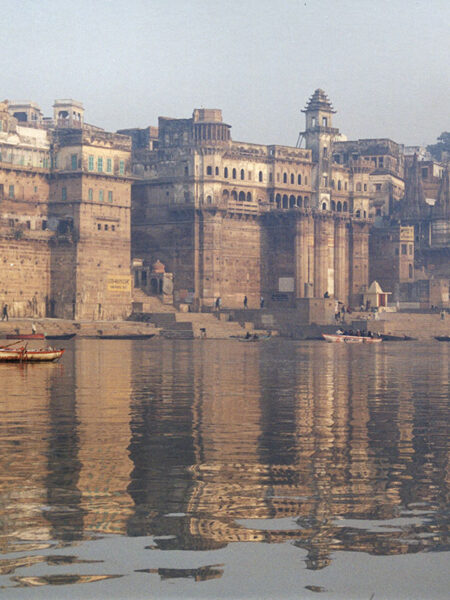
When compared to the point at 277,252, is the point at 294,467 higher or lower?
lower

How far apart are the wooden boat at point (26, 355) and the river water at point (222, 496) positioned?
693 inches

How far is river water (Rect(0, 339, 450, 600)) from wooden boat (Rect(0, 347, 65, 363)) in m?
17.6

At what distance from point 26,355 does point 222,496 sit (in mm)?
36463

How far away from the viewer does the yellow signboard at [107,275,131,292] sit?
9431cm

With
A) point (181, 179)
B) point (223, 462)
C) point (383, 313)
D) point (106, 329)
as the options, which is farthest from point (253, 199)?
point (223, 462)

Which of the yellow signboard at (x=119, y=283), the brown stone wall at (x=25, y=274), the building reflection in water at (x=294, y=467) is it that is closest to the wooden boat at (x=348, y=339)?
the yellow signboard at (x=119, y=283)

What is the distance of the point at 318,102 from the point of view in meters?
117

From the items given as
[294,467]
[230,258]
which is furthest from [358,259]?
[294,467]

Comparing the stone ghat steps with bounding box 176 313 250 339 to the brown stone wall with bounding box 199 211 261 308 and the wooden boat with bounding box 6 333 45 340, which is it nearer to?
the brown stone wall with bounding box 199 211 261 308

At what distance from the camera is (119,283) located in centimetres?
9512

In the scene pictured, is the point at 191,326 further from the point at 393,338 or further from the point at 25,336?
the point at 25,336

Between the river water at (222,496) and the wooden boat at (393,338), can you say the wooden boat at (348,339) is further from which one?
the river water at (222,496)

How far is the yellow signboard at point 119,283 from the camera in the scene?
9431 cm

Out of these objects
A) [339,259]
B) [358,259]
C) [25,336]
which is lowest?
[25,336]
